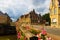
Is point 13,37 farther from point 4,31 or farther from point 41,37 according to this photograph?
point 41,37

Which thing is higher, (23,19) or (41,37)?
(23,19)

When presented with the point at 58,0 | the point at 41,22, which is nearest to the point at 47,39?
the point at 41,22

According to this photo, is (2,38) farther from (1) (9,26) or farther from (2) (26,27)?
(2) (26,27)

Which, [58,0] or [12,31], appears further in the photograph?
[58,0]

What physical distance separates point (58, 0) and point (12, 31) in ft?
7.10

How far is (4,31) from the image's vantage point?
7.82 ft

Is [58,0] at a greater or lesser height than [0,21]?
greater

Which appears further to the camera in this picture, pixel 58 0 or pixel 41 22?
pixel 58 0

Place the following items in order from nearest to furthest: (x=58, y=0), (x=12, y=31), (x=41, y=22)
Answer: (x=12, y=31)
(x=41, y=22)
(x=58, y=0)

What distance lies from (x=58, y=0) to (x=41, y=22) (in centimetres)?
86

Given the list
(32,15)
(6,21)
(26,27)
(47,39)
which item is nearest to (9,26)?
(6,21)

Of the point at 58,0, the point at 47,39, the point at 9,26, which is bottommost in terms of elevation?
the point at 47,39

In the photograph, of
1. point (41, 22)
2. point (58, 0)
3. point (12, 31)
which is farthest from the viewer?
point (58, 0)

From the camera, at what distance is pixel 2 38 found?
2420 mm
